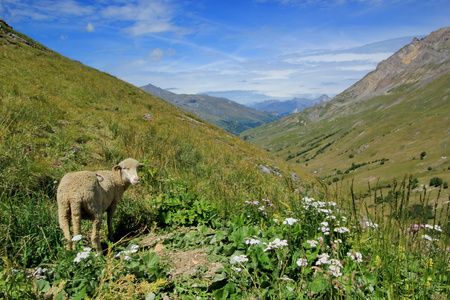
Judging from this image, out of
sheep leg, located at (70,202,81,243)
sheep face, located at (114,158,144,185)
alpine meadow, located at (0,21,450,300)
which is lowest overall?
alpine meadow, located at (0,21,450,300)

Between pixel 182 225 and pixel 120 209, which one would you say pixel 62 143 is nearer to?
pixel 120 209

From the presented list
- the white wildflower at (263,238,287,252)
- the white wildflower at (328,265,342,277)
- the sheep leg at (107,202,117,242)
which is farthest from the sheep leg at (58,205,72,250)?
the white wildflower at (328,265,342,277)

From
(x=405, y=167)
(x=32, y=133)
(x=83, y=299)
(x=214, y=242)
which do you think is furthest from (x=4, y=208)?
(x=405, y=167)

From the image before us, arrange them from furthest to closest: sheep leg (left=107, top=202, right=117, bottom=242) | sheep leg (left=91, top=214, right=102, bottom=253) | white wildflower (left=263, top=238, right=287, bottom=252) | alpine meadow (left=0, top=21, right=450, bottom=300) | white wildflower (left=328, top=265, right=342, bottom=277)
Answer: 1. sheep leg (left=107, top=202, right=117, bottom=242)
2. sheep leg (left=91, top=214, right=102, bottom=253)
3. white wildflower (left=263, top=238, right=287, bottom=252)
4. alpine meadow (left=0, top=21, right=450, bottom=300)
5. white wildflower (left=328, top=265, right=342, bottom=277)

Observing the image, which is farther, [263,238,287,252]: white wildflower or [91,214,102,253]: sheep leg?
[91,214,102,253]: sheep leg

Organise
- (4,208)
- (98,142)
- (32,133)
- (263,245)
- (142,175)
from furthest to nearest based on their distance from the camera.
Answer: (98,142) < (32,133) < (142,175) < (4,208) < (263,245)

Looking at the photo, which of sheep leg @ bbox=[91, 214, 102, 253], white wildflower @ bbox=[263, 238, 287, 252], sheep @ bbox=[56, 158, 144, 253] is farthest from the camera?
sheep leg @ bbox=[91, 214, 102, 253]

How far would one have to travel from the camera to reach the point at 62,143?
7.69 m

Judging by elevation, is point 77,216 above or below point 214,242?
above

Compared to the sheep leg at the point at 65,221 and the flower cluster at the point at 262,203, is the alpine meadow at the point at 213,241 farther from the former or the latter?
the sheep leg at the point at 65,221

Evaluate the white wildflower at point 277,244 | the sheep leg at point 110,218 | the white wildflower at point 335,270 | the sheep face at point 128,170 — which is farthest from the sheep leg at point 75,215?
the white wildflower at point 335,270

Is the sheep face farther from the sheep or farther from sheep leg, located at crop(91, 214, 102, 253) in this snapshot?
sheep leg, located at crop(91, 214, 102, 253)

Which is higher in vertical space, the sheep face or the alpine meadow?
the sheep face

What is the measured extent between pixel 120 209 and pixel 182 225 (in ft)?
4.46
